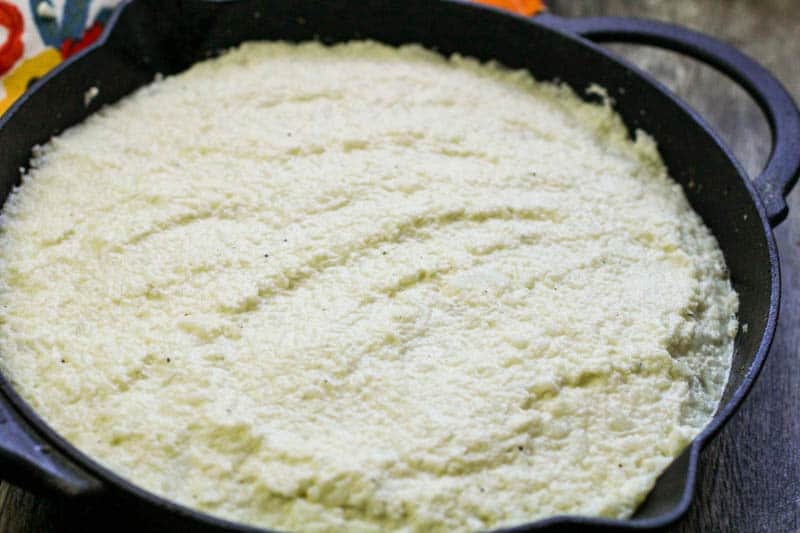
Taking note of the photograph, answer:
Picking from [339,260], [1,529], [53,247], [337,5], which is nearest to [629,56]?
[337,5]

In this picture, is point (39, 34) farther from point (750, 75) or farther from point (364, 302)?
point (750, 75)

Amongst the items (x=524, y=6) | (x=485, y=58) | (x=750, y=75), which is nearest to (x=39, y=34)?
(x=485, y=58)

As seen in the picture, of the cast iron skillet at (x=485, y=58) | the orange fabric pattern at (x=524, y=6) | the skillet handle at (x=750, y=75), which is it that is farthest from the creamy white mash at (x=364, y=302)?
the orange fabric pattern at (x=524, y=6)

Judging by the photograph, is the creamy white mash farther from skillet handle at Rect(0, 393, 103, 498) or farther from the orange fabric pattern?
the orange fabric pattern

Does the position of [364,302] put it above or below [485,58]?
below

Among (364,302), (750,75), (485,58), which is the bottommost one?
(364,302)

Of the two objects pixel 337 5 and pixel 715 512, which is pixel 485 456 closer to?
pixel 715 512

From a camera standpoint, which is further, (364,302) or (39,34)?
(39,34)
